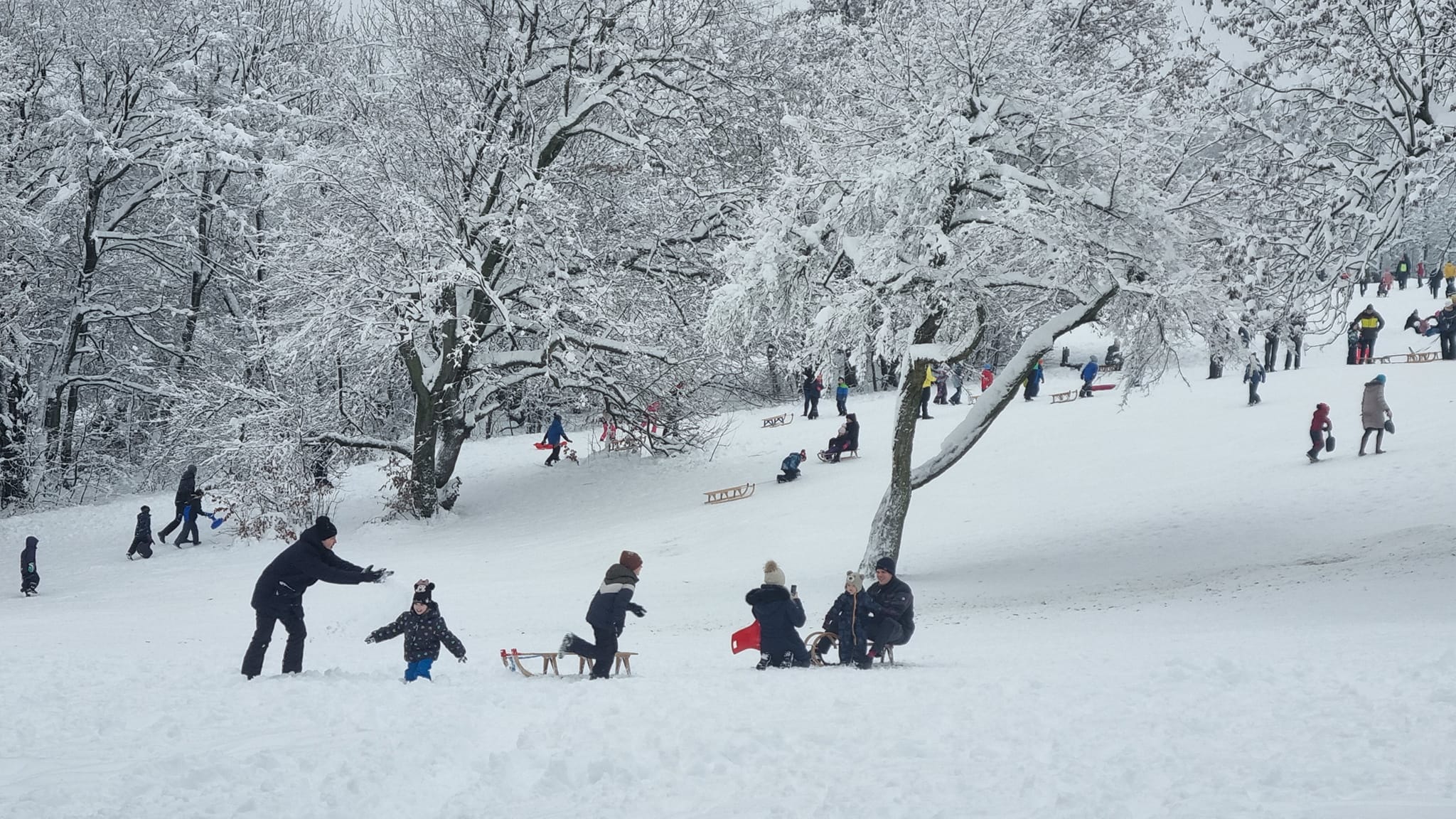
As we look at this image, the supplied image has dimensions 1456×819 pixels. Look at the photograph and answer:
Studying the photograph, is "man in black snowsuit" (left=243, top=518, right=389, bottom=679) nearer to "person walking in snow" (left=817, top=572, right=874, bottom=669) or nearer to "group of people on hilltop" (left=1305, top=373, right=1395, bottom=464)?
"person walking in snow" (left=817, top=572, right=874, bottom=669)

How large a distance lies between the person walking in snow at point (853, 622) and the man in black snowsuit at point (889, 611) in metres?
0.07

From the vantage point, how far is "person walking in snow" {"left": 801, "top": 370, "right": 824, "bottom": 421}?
31.4 m

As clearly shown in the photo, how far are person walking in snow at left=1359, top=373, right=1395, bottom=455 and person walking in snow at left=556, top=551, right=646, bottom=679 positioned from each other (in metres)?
15.6

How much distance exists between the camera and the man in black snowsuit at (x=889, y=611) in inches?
405

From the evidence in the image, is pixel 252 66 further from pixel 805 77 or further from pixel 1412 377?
pixel 1412 377

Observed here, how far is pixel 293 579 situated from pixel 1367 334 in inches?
1181

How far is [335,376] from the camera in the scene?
28500 mm

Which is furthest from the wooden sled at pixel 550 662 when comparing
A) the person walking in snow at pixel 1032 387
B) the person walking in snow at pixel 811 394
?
the person walking in snow at pixel 1032 387

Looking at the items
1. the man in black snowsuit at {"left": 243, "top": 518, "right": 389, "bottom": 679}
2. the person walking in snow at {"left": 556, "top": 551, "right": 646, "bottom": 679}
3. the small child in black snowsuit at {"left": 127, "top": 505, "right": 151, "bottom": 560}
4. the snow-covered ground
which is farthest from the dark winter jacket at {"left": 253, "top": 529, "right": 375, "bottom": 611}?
the small child in black snowsuit at {"left": 127, "top": 505, "right": 151, "bottom": 560}

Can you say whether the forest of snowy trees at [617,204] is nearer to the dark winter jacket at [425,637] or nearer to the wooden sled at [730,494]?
the wooden sled at [730,494]

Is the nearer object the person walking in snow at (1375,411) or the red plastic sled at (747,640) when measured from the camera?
the red plastic sled at (747,640)

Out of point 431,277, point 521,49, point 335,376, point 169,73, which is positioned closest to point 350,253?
point 431,277

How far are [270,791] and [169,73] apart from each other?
89.4 feet

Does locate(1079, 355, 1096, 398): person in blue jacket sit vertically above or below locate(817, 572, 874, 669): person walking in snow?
above
